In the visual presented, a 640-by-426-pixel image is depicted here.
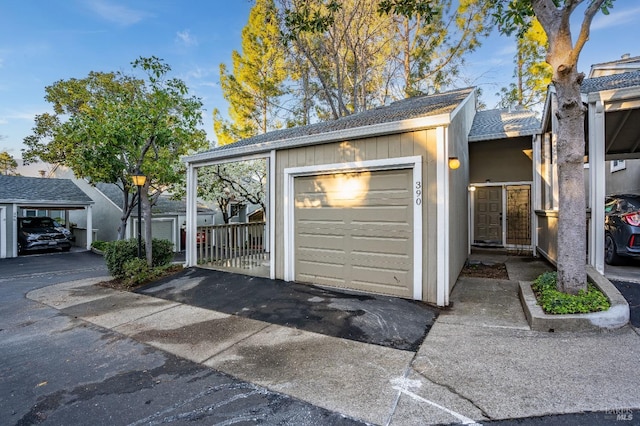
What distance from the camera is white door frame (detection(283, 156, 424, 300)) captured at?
187 inches

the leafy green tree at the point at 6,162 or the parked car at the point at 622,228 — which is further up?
the leafy green tree at the point at 6,162

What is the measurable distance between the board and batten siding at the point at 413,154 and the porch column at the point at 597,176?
2.39 metres

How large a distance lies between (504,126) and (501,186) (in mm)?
1848

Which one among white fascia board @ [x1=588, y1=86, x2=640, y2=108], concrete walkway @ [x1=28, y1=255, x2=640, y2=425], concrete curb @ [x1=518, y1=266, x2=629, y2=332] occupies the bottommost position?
concrete walkway @ [x1=28, y1=255, x2=640, y2=425]

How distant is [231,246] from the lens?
8156mm

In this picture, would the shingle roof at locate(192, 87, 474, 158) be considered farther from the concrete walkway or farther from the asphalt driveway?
the concrete walkway

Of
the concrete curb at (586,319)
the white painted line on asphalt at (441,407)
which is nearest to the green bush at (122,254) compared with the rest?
the white painted line on asphalt at (441,407)

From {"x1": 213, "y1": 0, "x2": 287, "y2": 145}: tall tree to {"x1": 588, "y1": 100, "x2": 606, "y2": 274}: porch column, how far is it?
14932 millimetres

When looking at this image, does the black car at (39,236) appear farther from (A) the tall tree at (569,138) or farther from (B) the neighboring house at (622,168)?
(B) the neighboring house at (622,168)

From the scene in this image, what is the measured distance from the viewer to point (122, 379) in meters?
2.87

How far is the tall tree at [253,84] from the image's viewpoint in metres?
17.1

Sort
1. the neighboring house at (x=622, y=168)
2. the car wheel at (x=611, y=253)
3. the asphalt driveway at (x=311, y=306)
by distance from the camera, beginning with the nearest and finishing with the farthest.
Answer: the asphalt driveway at (x=311, y=306), the car wheel at (x=611, y=253), the neighboring house at (x=622, y=168)

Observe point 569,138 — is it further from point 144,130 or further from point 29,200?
point 29,200

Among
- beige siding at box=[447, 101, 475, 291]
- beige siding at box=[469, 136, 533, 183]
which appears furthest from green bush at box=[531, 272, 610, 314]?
beige siding at box=[469, 136, 533, 183]
